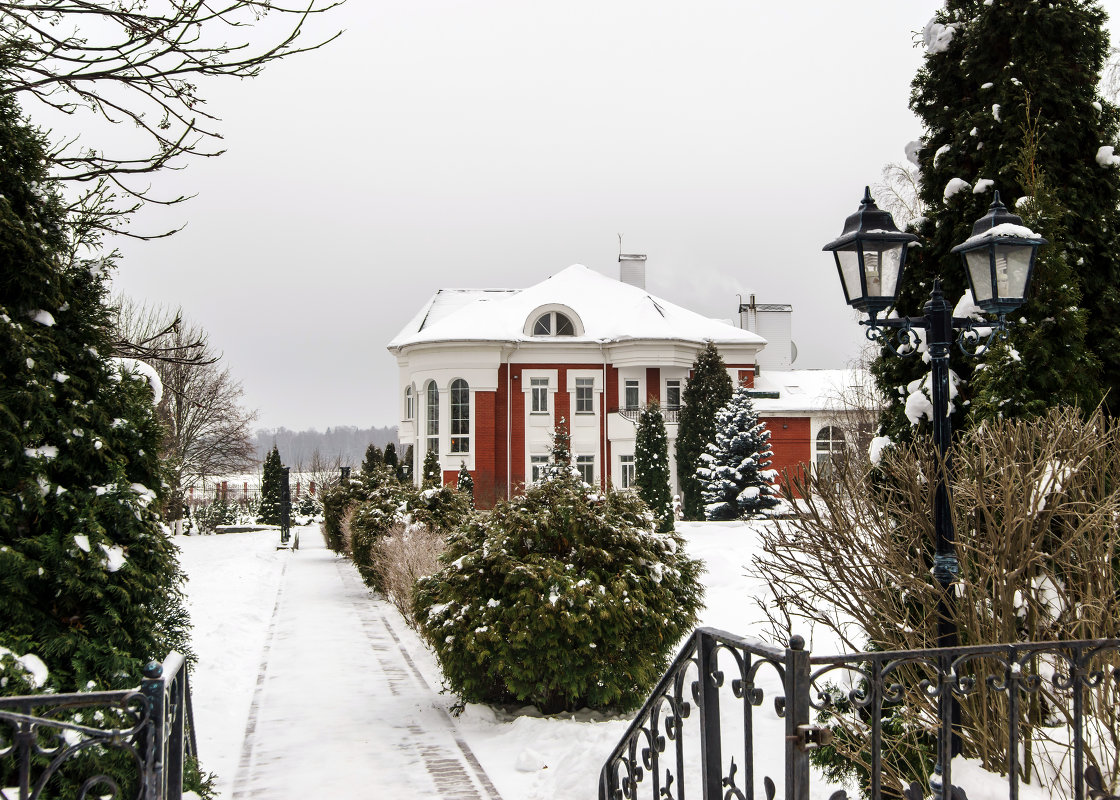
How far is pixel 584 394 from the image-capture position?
3703 centimetres

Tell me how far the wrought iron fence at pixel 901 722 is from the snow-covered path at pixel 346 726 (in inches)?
63.0

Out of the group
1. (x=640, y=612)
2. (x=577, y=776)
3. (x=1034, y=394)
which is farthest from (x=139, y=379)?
(x=1034, y=394)

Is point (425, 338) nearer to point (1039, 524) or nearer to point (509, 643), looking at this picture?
point (509, 643)

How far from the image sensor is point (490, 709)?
845 centimetres

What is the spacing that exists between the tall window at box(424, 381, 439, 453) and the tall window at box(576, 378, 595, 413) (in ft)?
18.2

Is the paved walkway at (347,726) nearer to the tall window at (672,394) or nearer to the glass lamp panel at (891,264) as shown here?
the glass lamp panel at (891,264)

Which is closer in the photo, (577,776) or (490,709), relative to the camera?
(577,776)

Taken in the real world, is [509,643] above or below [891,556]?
below

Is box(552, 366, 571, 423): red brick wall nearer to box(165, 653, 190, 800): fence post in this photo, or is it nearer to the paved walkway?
the paved walkway

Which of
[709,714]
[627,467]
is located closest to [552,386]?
[627,467]

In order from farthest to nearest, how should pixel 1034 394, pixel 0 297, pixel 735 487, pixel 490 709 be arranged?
pixel 735 487, pixel 490 709, pixel 1034 394, pixel 0 297

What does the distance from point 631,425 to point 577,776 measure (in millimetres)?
29595

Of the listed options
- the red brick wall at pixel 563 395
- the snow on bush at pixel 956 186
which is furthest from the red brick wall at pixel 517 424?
the snow on bush at pixel 956 186

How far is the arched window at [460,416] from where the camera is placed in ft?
119
